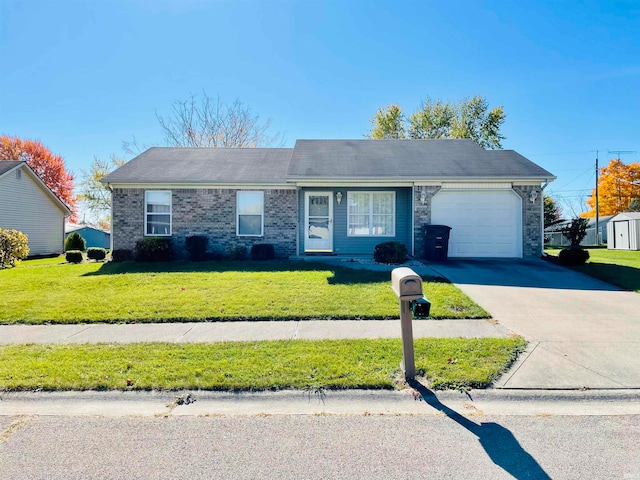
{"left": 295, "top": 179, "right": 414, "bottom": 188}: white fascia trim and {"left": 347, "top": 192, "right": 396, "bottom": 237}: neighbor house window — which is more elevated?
{"left": 295, "top": 179, "right": 414, "bottom": 188}: white fascia trim

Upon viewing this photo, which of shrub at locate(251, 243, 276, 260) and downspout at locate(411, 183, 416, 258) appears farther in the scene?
shrub at locate(251, 243, 276, 260)

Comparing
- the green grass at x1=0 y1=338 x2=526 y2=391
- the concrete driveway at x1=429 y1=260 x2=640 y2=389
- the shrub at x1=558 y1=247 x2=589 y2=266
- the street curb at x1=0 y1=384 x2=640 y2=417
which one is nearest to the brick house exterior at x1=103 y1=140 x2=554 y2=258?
the shrub at x1=558 y1=247 x2=589 y2=266

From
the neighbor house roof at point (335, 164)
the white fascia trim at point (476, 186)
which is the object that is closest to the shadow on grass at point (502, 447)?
the neighbor house roof at point (335, 164)

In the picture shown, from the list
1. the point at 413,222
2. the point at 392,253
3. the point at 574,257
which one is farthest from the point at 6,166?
the point at 574,257

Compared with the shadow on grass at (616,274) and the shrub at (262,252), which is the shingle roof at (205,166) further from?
the shadow on grass at (616,274)

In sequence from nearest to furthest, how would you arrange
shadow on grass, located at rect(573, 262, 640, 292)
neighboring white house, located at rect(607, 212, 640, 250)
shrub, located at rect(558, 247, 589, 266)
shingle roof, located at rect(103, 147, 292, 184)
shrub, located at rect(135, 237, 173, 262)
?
shadow on grass, located at rect(573, 262, 640, 292) < shrub, located at rect(558, 247, 589, 266) < shrub, located at rect(135, 237, 173, 262) < shingle roof, located at rect(103, 147, 292, 184) < neighboring white house, located at rect(607, 212, 640, 250)

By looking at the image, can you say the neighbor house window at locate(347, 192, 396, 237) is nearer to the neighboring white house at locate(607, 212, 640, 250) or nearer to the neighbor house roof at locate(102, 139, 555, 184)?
the neighbor house roof at locate(102, 139, 555, 184)

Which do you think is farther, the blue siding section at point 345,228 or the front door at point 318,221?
the front door at point 318,221

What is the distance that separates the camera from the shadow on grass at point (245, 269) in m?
9.70

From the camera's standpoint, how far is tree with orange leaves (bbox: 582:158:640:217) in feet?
132

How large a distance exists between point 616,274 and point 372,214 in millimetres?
7486

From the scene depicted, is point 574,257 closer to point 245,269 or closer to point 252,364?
point 245,269

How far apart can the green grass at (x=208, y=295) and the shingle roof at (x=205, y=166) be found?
4.02 metres

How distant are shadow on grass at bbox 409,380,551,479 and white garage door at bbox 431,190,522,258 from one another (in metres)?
10.4
